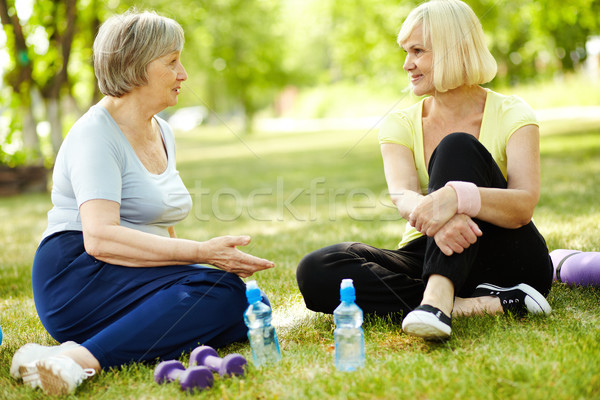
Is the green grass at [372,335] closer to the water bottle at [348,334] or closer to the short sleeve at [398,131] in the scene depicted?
the water bottle at [348,334]

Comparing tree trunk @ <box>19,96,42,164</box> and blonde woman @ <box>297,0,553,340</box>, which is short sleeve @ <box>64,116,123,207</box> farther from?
tree trunk @ <box>19,96,42,164</box>

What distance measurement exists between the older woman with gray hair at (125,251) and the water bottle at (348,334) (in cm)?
39

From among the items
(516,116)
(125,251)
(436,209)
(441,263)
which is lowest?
(441,263)

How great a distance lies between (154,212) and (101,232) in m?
0.32

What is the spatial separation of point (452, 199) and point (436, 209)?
78mm

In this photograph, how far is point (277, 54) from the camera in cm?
3047

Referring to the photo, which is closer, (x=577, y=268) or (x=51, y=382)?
(x=51, y=382)

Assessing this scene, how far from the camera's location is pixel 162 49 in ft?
8.61

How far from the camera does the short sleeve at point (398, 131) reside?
2898mm

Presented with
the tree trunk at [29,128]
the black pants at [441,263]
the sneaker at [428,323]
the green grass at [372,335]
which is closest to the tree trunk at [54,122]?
the tree trunk at [29,128]

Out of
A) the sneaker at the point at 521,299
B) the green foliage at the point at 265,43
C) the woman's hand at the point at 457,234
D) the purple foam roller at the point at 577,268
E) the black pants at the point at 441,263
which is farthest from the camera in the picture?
the green foliage at the point at 265,43

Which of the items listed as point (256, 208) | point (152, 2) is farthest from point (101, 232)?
point (152, 2)

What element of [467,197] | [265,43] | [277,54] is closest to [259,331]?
[467,197]

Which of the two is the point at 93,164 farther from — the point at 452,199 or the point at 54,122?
the point at 54,122
